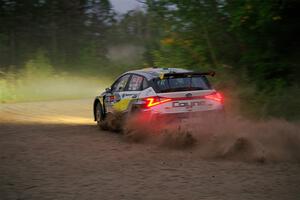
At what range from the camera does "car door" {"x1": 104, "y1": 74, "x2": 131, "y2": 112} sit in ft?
43.3

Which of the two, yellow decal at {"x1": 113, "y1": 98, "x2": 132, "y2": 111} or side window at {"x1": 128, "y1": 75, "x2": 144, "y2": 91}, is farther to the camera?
yellow decal at {"x1": 113, "y1": 98, "x2": 132, "y2": 111}

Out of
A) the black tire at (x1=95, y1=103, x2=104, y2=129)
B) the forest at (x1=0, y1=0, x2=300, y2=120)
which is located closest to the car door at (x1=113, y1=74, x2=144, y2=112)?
the black tire at (x1=95, y1=103, x2=104, y2=129)

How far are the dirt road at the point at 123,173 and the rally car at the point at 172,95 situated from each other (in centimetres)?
83

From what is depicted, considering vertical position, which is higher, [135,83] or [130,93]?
[135,83]

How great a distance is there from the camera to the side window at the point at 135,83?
40.2ft

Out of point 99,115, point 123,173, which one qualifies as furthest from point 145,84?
point 123,173

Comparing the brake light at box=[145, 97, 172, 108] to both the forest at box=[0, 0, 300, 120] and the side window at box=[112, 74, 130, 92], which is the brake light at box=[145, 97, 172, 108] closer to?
the side window at box=[112, 74, 130, 92]

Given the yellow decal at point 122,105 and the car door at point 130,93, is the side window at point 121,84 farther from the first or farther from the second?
the yellow decal at point 122,105

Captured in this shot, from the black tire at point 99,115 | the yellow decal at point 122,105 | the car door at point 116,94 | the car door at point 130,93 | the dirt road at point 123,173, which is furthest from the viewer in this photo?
the black tire at point 99,115

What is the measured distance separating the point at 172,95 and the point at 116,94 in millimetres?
2640

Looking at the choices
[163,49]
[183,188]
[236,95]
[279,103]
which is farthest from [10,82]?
[183,188]

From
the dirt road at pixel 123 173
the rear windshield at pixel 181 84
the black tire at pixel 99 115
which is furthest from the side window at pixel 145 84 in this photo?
the black tire at pixel 99 115

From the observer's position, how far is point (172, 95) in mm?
11117

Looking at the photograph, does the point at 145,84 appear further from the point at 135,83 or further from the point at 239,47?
the point at 239,47
